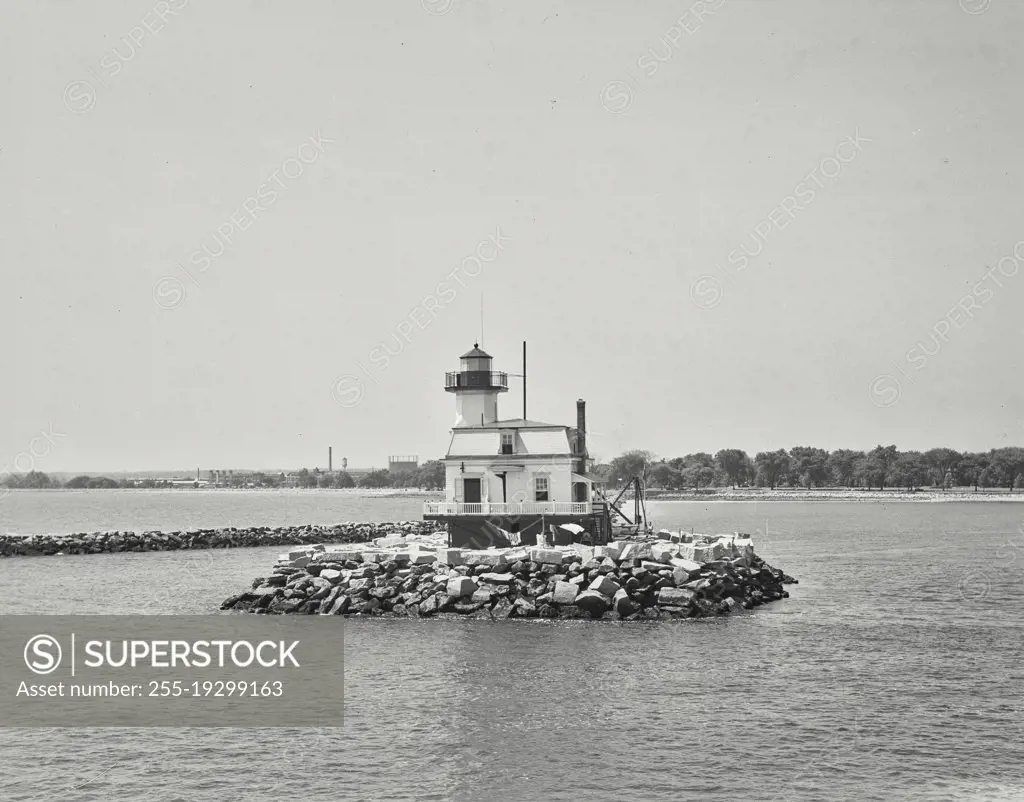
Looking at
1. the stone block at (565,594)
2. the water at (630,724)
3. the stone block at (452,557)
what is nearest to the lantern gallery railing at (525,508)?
the stone block at (452,557)

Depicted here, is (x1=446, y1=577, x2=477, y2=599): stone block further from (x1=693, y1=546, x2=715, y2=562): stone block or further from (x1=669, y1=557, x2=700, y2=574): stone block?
(x1=693, y1=546, x2=715, y2=562): stone block

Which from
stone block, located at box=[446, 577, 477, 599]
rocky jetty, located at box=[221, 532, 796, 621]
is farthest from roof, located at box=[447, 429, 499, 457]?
stone block, located at box=[446, 577, 477, 599]

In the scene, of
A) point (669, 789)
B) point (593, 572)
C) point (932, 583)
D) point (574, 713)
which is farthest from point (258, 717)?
point (932, 583)

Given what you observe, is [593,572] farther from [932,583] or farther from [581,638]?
[932,583]

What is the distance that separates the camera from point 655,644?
108 feet

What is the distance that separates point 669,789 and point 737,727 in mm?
4418

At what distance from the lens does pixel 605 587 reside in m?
38.2

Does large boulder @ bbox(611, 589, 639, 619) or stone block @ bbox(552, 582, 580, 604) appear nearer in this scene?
large boulder @ bbox(611, 589, 639, 619)

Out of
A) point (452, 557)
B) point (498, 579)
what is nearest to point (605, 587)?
point (498, 579)

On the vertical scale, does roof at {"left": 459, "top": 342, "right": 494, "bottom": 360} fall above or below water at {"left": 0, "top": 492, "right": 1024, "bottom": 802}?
above

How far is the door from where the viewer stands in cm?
4631

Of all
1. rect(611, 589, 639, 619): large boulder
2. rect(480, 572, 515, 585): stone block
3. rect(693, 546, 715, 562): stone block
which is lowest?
rect(611, 589, 639, 619): large boulder

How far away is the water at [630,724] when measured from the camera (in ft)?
67.0

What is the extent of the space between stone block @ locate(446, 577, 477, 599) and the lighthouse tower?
9.72 m
